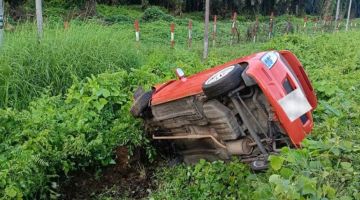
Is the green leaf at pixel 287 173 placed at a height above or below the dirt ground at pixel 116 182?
above

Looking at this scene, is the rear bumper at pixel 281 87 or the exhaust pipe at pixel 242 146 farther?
the exhaust pipe at pixel 242 146

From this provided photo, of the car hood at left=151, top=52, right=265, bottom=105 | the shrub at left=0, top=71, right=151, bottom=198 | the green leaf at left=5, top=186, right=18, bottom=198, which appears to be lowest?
the green leaf at left=5, top=186, right=18, bottom=198

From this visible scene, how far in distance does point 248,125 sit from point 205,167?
0.66 m

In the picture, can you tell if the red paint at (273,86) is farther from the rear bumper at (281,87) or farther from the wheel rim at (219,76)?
the wheel rim at (219,76)

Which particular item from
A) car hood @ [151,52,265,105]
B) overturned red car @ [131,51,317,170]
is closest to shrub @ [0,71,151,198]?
car hood @ [151,52,265,105]

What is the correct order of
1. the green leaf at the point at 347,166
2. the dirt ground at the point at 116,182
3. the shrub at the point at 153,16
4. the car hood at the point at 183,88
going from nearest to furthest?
1. the green leaf at the point at 347,166
2. the car hood at the point at 183,88
3. the dirt ground at the point at 116,182
4. the shrub at the point at 153,16

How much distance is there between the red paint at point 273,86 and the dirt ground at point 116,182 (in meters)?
0.81

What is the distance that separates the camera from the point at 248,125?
12.3ft

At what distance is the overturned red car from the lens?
3645 millimetres

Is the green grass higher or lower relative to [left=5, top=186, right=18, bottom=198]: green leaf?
higher

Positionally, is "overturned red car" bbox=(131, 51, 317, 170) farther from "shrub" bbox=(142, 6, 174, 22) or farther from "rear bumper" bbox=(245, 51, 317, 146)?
"shrub" bbox=(142, 6, 174, 22)

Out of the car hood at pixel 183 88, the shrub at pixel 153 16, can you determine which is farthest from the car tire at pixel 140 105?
the shrub at pixel 153 16

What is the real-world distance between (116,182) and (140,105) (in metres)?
0.81

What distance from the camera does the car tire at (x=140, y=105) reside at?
4.39 meters
